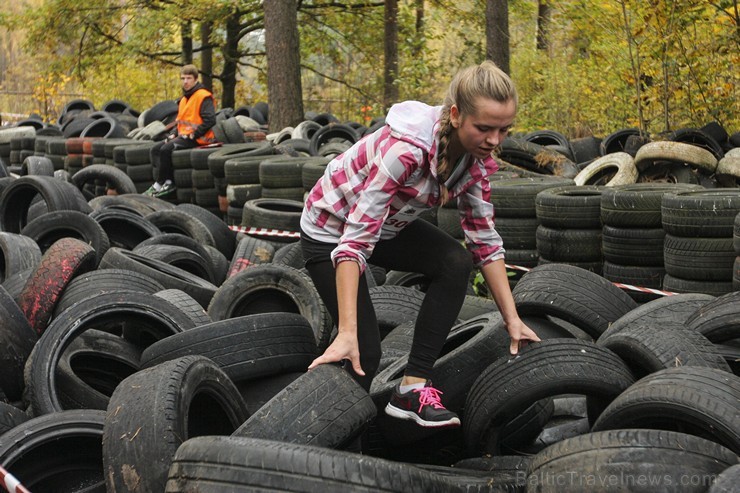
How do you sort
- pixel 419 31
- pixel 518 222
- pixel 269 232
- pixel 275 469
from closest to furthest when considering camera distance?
1. pixel 275 469
2. pixel 518 222
3. pixel 269 232
4. pixel 419 31

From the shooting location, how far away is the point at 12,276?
727 cm

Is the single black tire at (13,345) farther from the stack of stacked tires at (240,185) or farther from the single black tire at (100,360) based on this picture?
the stack of stacked tires at (240,185)

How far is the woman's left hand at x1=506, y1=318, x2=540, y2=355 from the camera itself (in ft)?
14.4

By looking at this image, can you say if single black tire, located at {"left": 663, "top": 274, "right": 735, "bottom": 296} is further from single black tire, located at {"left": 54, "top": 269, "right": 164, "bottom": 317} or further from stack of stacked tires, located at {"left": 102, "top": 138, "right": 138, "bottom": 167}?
stack of stacked tires, located at {"left": 102, "top": 138, "right": 138, "bottom": 167}

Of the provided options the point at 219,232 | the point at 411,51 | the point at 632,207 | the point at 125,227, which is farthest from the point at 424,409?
the point at 411,51

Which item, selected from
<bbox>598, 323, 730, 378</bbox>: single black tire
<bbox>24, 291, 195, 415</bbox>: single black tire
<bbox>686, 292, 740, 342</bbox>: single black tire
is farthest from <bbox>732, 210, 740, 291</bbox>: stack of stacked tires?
<bbox>24, 291, 195, 415</bbox>: single black tire

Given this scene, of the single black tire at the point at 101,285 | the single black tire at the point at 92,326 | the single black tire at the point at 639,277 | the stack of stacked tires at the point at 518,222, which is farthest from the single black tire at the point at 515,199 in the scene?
the single black tire at the point at 92,326

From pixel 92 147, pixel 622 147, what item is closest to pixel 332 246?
pixel 622 147

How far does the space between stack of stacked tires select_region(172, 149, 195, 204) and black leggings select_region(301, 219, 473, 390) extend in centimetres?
1022

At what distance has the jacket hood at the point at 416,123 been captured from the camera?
3.73m

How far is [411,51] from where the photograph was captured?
2519 cm

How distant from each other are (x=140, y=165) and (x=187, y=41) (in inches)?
546

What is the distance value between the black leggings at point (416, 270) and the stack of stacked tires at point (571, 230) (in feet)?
13.0

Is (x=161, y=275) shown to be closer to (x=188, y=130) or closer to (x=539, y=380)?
(x=539, y=380)
